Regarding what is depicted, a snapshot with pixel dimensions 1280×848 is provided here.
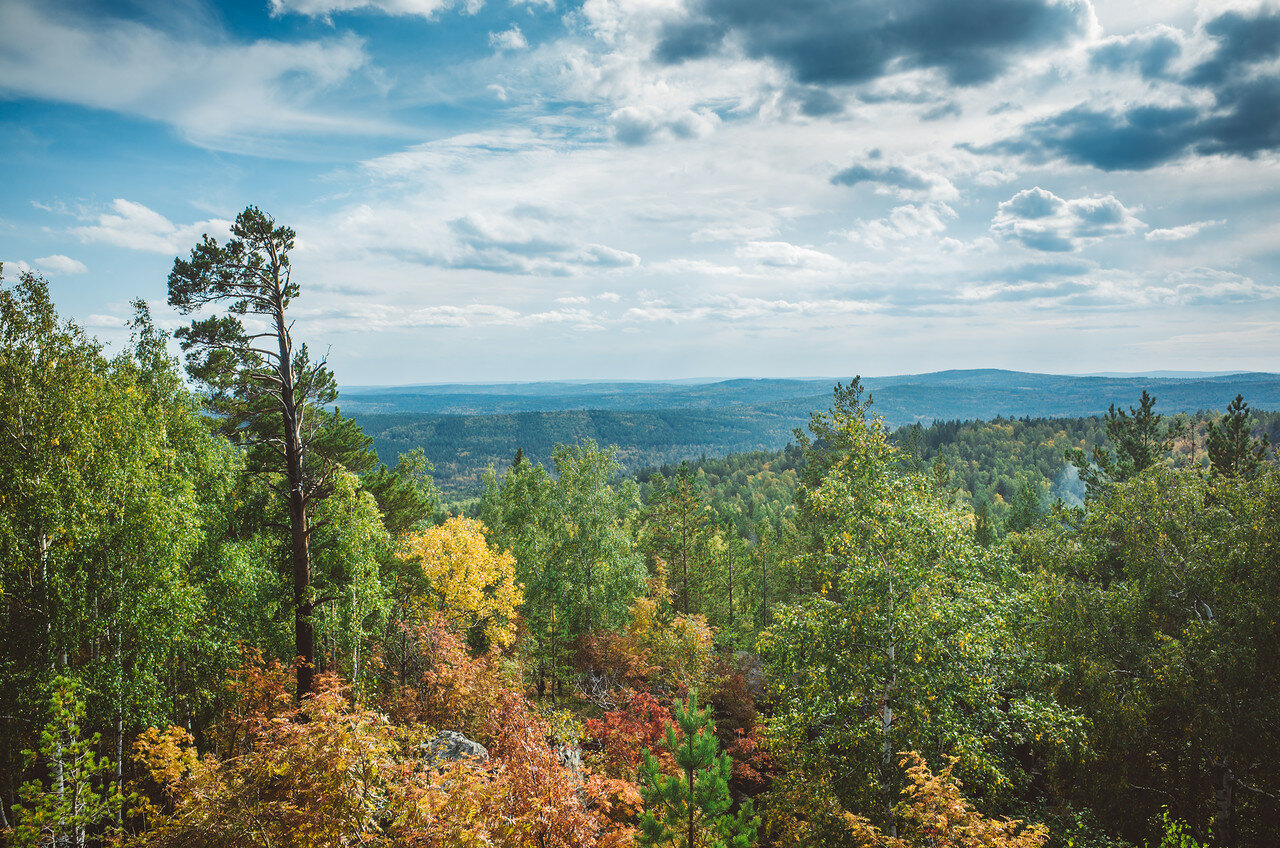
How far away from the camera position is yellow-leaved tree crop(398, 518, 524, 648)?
25312mm

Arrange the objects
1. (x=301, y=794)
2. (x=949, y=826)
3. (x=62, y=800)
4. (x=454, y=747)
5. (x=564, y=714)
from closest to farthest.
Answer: (x=301, y=794) → (x=62, y=800) → (x=949, y=826) → (x=454, y=747) → (x=564, y=714)

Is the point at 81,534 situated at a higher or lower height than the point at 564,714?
higher

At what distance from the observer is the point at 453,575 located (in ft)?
85.1

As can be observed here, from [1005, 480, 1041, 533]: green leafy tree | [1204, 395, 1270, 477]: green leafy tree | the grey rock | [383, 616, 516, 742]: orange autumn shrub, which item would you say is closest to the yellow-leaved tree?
[383, 616, 516, 742]: orange autumn shrub

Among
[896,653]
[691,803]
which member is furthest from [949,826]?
[691,803]

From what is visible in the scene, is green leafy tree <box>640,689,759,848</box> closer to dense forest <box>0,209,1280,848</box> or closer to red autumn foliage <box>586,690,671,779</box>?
dense forest <box>0,209,1280,848</box>

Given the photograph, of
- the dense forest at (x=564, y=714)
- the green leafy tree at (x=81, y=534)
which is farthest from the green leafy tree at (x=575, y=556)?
the green leafy tree at (x=81, y=534)

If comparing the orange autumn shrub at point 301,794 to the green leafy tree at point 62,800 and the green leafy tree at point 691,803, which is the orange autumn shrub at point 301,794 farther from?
the green leafy tree at point 691,803

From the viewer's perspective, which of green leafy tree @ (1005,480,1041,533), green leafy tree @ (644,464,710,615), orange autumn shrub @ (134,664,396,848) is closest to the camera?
orange autumn shrub @ (134,664,396,848)

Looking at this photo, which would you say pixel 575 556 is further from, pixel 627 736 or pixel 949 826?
pixel 949 826

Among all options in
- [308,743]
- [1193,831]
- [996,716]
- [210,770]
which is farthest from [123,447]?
[1193,831]

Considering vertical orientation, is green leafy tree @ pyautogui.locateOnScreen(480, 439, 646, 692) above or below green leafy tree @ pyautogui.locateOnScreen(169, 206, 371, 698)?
below

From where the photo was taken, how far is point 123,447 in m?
13.8

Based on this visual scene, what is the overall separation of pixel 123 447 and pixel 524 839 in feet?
42.8
